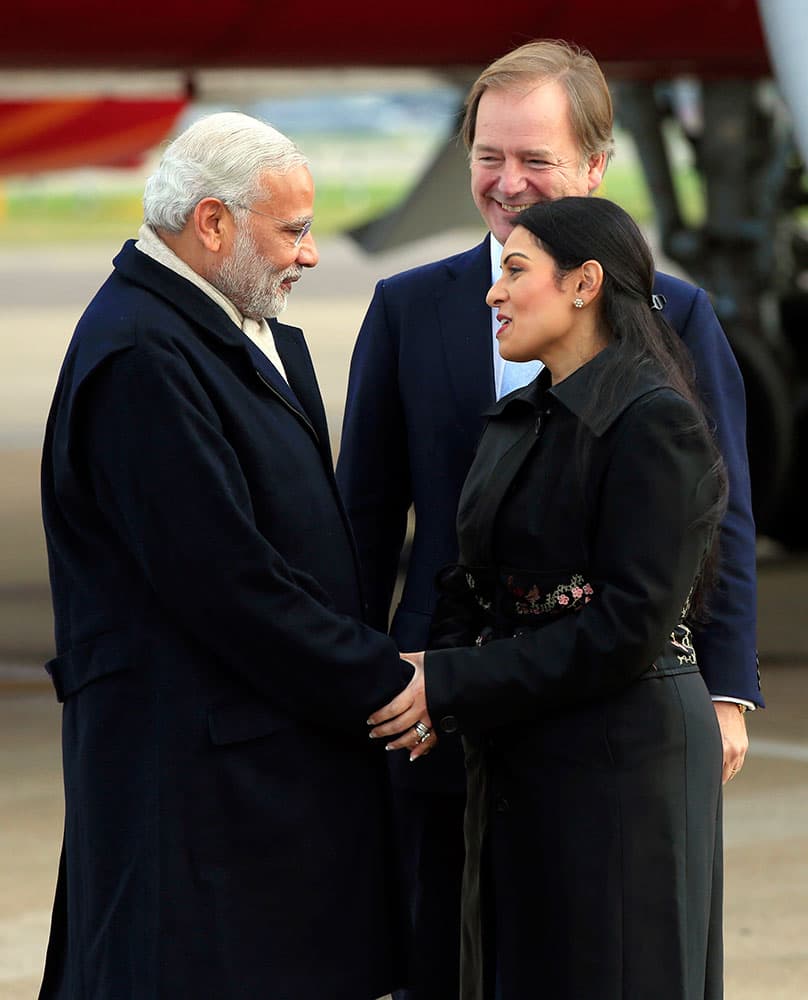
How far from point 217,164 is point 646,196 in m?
7.80

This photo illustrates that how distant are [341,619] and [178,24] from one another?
471 centimetres

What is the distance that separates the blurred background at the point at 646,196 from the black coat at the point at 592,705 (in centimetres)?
149

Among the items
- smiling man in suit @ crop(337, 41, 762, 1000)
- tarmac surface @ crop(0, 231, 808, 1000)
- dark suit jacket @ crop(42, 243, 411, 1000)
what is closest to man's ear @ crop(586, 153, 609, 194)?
smiling man in suit @ crop(337, 41, 762, 1000)

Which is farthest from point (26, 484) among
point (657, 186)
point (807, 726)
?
point (807, 726)

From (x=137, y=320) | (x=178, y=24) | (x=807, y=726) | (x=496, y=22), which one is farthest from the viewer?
(x=496, y=22)

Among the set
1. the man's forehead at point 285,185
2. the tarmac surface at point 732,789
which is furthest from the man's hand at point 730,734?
the tarmac surface at point 732,789

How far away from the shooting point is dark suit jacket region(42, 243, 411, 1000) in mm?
2451

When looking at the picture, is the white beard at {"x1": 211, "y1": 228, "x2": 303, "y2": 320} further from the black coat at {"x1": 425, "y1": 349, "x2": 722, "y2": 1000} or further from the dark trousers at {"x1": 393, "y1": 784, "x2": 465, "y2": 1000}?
the dark trousers at {"x1": 393, "y1": 784, "x2": 465, "y2": 1000}

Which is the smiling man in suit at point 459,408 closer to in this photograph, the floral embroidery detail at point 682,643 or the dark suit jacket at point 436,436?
the dark suit jacket at point 436,436

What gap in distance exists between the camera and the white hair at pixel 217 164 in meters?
2.50

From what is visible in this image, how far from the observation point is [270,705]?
8.40 ft

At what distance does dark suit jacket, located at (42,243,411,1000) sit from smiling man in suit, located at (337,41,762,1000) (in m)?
0.29

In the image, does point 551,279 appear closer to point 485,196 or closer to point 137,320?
point 485,196

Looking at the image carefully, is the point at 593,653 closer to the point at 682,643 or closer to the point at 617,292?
the point at 682,643
